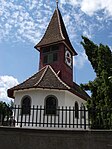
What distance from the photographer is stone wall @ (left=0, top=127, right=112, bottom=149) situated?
9625mm

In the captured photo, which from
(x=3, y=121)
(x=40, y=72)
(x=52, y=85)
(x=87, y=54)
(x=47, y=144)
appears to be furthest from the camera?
(x=40, y=72)

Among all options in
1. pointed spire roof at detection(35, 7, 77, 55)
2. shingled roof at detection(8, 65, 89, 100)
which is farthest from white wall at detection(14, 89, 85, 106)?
pointed spire roof at detection(35, 7, 77, 55)

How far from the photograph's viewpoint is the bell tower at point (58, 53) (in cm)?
2311

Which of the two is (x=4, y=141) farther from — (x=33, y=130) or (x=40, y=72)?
(x=40, y=72)

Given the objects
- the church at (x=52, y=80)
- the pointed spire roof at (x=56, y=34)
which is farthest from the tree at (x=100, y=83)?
the pointed spire roof at (x=56, y=34)

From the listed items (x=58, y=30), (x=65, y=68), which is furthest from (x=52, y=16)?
(x=65, y=68)

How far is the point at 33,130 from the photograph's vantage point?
982 cm

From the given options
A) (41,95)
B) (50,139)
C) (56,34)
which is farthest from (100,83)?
(56,34)

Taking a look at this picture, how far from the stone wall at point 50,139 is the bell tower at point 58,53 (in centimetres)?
1294

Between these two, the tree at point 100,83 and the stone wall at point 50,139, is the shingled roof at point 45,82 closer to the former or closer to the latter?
the tree at point 100,83

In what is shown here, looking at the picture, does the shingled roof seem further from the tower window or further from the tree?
the tree

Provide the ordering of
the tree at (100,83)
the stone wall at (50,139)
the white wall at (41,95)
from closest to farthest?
the stone wall at (50,139) < the tree at (100,83) < the white wall at (41,95)

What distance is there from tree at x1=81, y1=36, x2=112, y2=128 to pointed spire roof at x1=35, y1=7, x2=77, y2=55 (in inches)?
308

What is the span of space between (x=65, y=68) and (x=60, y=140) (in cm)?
1424
